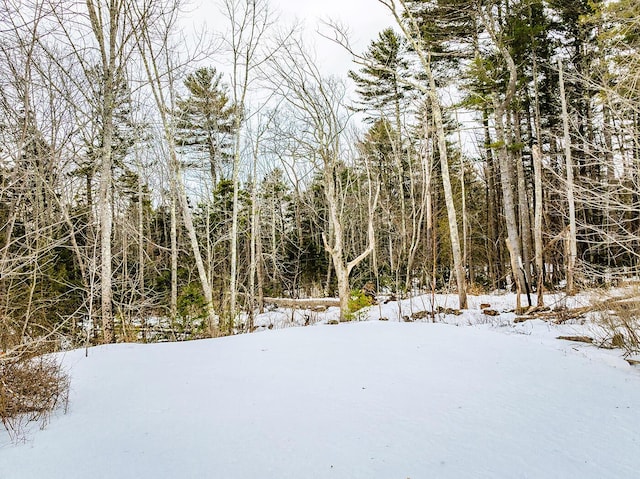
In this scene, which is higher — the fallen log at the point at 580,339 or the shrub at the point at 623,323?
the shrub at the point at 623,323

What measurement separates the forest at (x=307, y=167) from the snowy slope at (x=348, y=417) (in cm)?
78

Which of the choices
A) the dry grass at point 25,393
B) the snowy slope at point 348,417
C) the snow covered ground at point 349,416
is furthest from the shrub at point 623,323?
the dry grass at point 25,393

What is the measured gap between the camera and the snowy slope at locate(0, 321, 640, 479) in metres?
1.91

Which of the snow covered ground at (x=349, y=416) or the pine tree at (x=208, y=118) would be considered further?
the pine tree at (x=208, y=118)

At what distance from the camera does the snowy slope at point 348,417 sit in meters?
1.91

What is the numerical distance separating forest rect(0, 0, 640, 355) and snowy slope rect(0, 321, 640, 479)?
783mm

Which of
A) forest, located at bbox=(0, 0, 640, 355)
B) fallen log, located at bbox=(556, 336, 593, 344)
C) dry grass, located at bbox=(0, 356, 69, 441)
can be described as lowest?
fallen log, located at bbox=(556, 336, 593, 344)

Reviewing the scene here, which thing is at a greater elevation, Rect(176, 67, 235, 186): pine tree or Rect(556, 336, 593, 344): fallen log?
Rect(176, 67, 235, 186): pine tree

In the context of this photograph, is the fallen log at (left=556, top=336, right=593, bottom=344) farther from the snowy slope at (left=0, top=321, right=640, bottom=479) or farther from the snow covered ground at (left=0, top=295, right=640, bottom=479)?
the snowy slope at (left=0, top=321, right=640, bottom=479)

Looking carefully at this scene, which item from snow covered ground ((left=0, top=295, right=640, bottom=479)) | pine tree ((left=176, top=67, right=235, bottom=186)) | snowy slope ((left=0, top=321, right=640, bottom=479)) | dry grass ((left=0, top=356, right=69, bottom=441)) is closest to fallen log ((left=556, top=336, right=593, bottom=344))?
snow covered ground ((left=0, top=295, right=640, bottom=479))

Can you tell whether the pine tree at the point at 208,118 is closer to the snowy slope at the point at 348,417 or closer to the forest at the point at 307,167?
the forest at the point at 307,167

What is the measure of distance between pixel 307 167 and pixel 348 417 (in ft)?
58.9

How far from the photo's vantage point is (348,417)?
2.48 metres

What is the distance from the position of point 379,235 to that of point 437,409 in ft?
54.4
